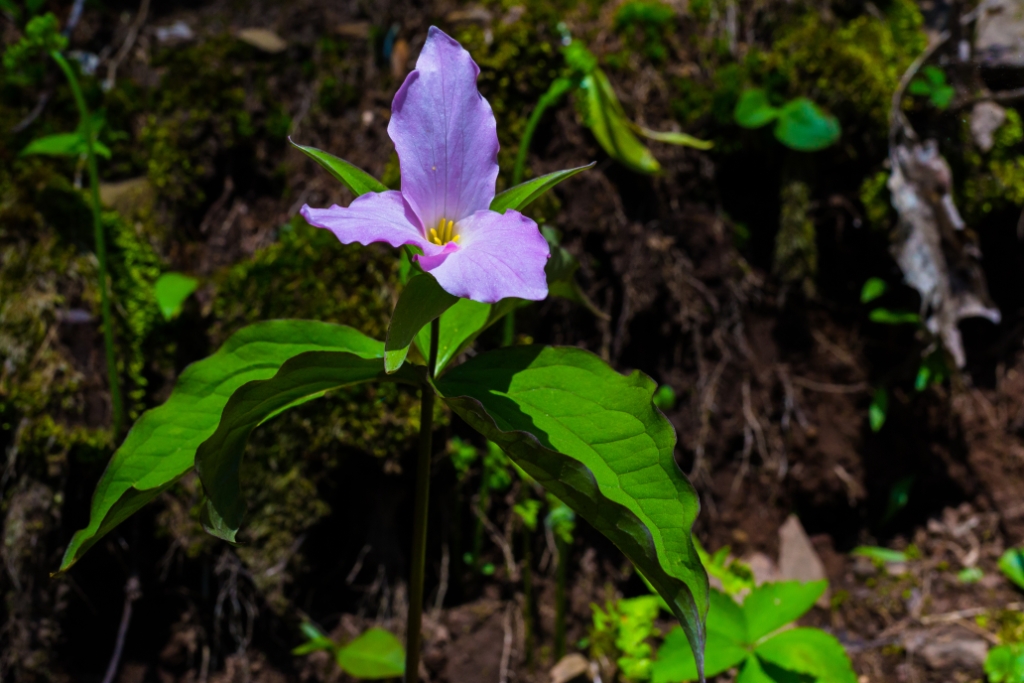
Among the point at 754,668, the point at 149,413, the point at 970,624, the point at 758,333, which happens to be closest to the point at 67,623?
the point at 149,413

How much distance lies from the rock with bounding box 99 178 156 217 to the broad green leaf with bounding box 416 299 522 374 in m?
1.87

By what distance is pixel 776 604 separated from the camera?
6.45 feet

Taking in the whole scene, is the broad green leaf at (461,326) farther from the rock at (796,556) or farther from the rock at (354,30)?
the rock at (354,30)

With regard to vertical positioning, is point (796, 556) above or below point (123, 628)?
above

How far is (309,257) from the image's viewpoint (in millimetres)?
2561

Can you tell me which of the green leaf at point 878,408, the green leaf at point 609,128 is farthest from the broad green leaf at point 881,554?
the green leaf at point 609,128

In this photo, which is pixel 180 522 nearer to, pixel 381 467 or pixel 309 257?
pixel 381 467

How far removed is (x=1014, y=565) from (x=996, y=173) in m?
1.66

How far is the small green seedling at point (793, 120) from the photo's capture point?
9.25ft

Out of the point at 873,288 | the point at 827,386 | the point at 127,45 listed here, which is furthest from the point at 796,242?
the point at 127,45

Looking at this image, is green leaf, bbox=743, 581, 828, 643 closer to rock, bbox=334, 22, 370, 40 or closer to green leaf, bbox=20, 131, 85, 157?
green leaf, bbox=20, 131, 85, 157

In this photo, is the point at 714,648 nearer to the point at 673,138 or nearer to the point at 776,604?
the point at 776,604

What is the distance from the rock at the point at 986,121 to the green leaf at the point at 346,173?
9.60 feet

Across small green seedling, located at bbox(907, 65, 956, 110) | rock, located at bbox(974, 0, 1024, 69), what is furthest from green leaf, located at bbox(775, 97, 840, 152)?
rock, located at bbox(974, 0, 1024, 69)
